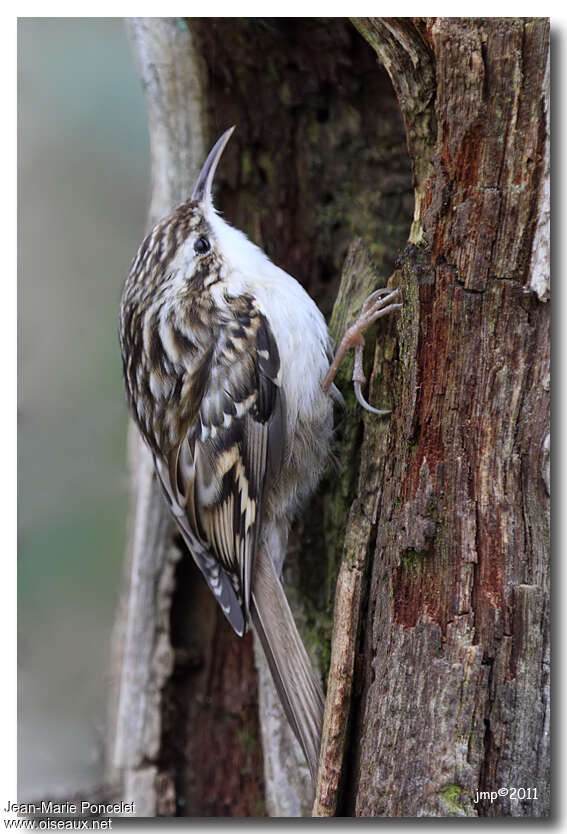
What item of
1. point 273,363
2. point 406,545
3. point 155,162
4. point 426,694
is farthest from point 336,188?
point 426,694

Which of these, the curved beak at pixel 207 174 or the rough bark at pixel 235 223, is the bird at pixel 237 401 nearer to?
the curved beak at pixel 207 174

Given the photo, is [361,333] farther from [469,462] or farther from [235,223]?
[235,223]

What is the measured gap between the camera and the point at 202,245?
1.95m

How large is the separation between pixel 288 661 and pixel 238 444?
0.51 m

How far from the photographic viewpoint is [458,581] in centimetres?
158

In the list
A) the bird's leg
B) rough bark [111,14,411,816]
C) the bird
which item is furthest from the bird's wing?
rough bark [111,14,411,816]

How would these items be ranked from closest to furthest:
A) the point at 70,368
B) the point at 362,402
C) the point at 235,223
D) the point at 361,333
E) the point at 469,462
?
1. the point at 469,462
2. the point at 362,402
3. the point at 361,333
4. the point at 70,368
5. the point at 235,223

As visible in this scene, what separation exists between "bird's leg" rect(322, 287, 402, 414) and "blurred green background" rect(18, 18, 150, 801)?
0.68m

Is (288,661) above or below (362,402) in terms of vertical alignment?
below

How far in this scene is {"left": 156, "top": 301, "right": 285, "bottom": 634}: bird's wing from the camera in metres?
1.85

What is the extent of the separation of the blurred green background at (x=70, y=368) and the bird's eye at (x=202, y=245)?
1.07ft

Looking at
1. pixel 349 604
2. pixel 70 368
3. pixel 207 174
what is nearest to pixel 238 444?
pixel 349 604
